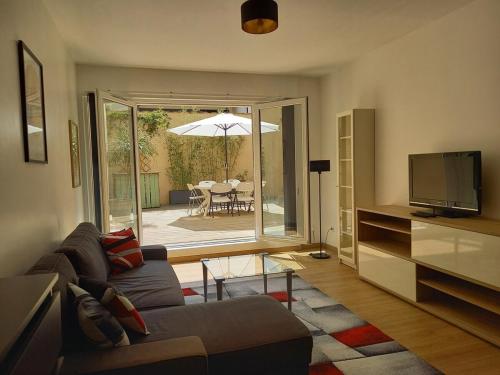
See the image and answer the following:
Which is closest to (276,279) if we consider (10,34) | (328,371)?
(328,371)

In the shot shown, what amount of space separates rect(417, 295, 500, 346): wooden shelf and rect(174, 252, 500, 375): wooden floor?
46 mm

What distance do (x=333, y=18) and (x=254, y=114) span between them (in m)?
2.26

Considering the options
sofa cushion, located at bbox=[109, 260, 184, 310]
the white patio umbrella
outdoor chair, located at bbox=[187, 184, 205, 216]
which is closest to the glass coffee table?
sofa cushion, located at bbox=[109, 260, 184, 310]

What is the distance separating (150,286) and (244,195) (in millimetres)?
6488

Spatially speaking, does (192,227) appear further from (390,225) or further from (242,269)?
(390,225)

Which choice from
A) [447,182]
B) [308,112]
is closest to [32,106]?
[447,182]

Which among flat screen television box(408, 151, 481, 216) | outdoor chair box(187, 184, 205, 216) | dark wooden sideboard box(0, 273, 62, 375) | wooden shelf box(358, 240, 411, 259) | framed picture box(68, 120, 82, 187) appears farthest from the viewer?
outdoor chair box(187, 184, 205, 216)

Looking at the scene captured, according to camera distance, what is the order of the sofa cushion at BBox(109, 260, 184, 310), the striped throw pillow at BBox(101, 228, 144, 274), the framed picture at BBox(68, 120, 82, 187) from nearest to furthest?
the sofa cushion at BBox(109, 260, 184, 310), the striped throw pillow at BBox(101, 228, 144, 274), the framed picture at BBox(68, 120, 82, 187)

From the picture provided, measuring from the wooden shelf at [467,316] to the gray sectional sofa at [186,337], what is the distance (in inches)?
58.9

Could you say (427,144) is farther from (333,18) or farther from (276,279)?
(276,279)

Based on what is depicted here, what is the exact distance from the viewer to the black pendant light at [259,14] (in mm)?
2225

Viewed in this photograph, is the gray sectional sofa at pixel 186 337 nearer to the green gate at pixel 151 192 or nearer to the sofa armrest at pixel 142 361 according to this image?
the sofa armrest at pixel 142 361

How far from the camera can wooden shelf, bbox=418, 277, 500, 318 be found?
2.54m

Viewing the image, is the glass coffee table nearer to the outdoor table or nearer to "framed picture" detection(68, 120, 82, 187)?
"framed picture" detection(68, 120, 82, 187)
